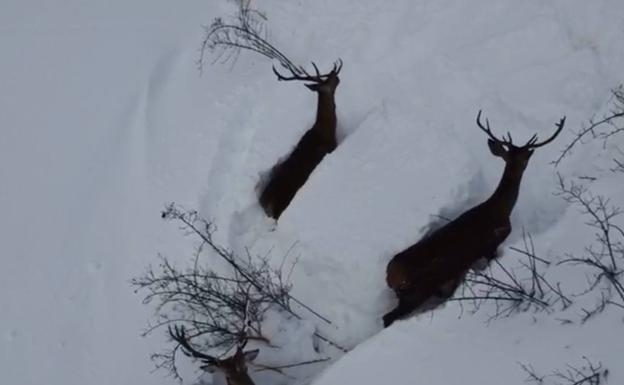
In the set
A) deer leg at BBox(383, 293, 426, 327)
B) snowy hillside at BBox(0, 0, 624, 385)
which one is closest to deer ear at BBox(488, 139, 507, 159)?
snowy hillside at BBox(0, 0, 624, 385)

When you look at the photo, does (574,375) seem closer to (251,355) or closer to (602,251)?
(602,251)

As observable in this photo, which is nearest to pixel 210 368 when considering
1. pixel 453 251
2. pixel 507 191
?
pixel 453 251

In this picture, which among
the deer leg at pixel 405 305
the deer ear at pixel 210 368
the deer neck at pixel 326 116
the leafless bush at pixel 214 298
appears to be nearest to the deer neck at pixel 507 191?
the deer leg at pixel 405 305

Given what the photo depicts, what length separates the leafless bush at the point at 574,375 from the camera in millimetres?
5488

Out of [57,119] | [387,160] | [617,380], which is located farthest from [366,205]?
[57,119]

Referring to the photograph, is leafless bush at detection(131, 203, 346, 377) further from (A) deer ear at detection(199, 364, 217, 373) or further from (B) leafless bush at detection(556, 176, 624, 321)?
(B) leafless bush at detection(556, 176, 624, 321)

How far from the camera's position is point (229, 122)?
8336mm

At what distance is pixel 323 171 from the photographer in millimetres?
7523

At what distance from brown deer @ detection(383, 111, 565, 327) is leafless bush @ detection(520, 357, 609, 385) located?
3.34ft

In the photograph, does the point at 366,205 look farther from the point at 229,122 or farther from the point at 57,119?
the point at 57,119

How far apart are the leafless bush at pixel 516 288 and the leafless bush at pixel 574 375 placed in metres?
0.50

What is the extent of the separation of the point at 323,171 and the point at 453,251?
60.3 inches

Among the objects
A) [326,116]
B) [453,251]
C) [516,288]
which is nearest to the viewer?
[516,288]

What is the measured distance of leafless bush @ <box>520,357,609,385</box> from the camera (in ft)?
18.0
